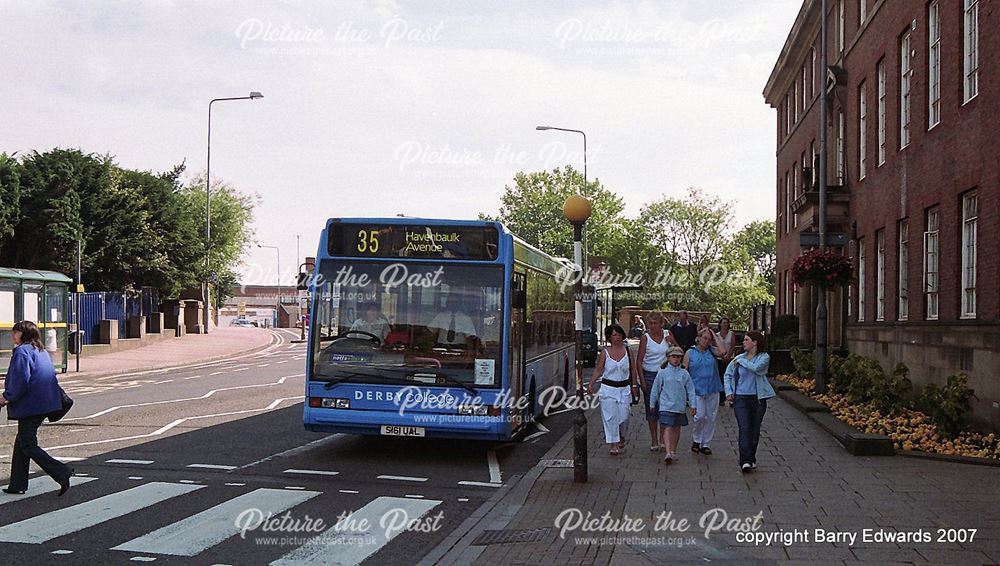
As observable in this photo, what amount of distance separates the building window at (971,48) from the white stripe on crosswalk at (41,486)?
1373 cm

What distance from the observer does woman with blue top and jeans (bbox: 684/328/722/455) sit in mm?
Result: 13000

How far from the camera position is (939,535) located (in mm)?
7750

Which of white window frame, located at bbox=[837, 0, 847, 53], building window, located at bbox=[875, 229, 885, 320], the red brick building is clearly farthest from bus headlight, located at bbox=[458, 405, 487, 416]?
white window frame, located at bbox=[837, 0, 847, 53]

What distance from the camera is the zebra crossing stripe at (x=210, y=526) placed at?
24.5ft

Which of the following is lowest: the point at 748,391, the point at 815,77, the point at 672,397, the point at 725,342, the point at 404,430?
the point at 404,430

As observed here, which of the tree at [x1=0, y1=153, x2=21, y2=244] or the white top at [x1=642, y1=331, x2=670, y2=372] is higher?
the tree at [x1=0, y1=153, x2=21, y2=244]

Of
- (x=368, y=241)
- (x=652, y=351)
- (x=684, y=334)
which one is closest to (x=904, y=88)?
(x=684, y=334)

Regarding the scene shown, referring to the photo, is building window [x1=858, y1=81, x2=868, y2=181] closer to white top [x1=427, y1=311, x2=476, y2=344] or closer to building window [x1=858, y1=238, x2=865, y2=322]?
building window [x1=858, y1=238, x2=865, y2=322]

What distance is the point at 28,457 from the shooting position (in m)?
9.34

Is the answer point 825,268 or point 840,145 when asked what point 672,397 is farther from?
point 840,145

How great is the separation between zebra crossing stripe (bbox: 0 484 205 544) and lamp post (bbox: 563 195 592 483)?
381 centimetres

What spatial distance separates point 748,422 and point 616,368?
6.05 ft

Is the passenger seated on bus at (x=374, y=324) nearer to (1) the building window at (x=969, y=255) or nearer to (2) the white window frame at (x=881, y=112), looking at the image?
(1) the building window at (x=969, y=255)

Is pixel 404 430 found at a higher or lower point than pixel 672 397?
lower
